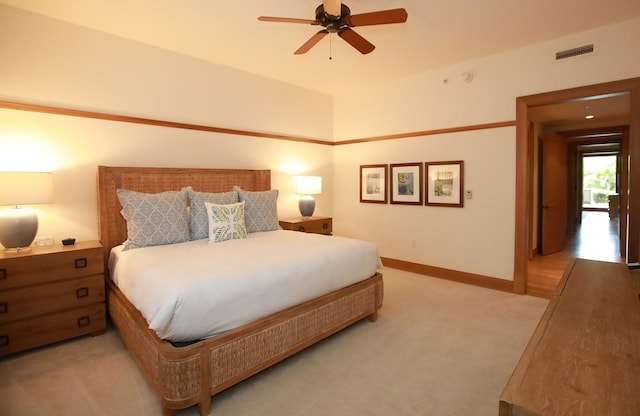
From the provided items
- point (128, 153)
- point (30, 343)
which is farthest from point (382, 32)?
point (30, 343)

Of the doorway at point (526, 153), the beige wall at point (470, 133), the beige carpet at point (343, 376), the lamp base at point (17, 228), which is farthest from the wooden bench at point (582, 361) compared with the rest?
the lamp base at point (17, 228)

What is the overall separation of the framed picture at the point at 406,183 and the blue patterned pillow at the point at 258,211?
197 centimetres

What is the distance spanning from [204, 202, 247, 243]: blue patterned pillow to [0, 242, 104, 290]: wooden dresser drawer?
3.14ft

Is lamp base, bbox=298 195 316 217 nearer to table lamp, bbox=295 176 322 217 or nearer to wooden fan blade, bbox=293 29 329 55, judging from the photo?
table lamp, bbox=295 176 322 217

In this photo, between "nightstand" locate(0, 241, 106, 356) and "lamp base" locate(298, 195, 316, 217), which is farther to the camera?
"lamp base" locate(298, 195, 316, 217)

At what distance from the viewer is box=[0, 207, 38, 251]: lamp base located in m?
2.56

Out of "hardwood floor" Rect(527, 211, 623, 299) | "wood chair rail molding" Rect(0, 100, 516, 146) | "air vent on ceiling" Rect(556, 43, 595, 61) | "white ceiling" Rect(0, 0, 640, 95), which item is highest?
"white ceiling" Rect(0, 0, 640, 95)

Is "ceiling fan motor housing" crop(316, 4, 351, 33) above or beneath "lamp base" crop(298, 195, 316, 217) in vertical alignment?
above

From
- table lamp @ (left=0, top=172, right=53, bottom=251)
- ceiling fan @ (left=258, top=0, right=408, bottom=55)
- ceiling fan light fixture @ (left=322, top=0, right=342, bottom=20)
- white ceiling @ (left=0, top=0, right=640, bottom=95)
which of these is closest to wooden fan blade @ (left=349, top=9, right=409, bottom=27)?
ceiling fan @ (left=258, top=0, right=408, bottom=55)

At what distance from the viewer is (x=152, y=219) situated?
2.98 metres

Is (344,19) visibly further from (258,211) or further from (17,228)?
(17,228)

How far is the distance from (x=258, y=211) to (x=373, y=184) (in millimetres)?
2144

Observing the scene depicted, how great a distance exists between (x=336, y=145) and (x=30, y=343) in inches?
181

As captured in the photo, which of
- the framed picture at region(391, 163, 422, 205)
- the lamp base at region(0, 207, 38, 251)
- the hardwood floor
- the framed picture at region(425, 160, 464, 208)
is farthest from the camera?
the framed picture at region(391, 163, 422, 205)
